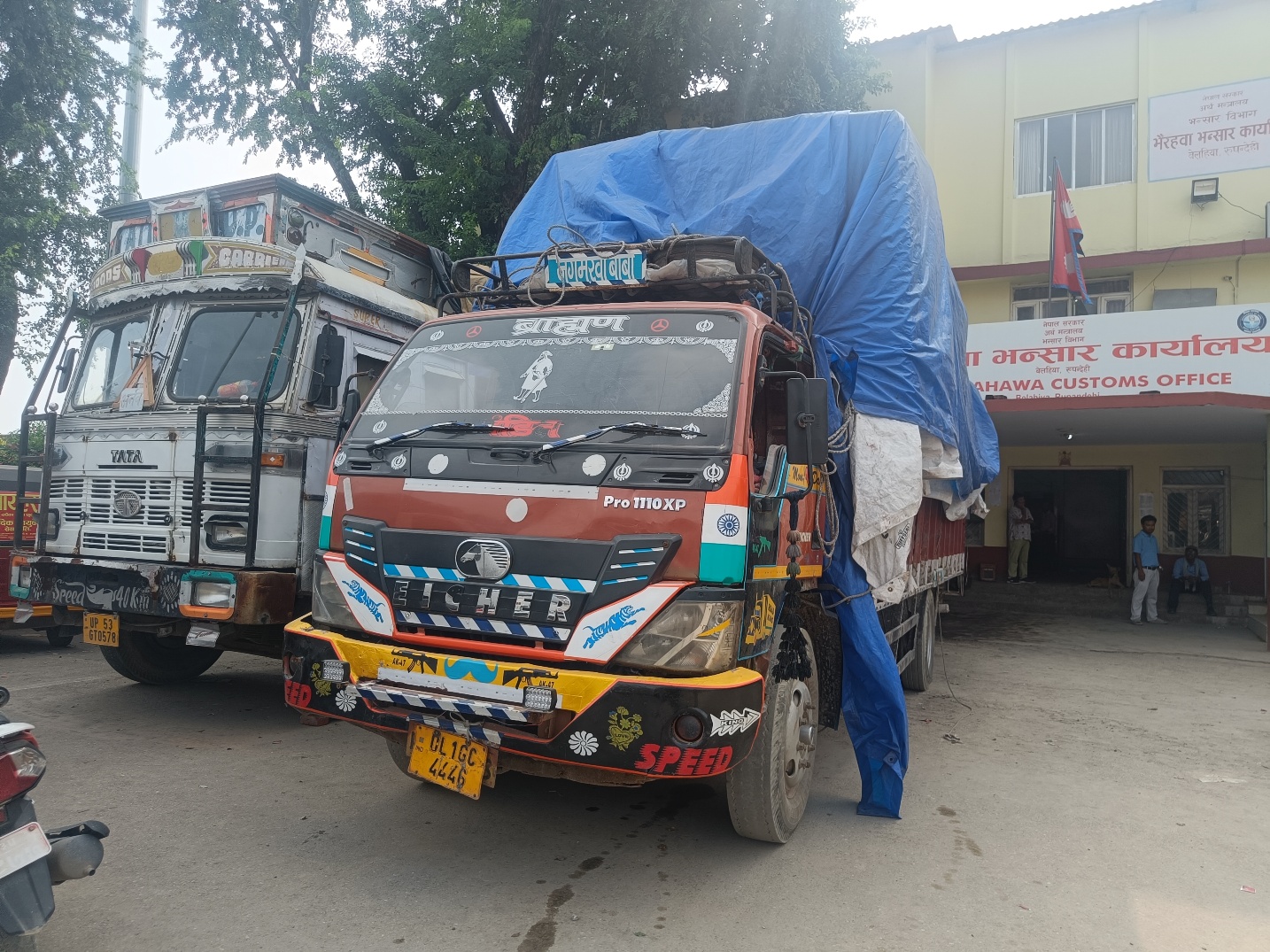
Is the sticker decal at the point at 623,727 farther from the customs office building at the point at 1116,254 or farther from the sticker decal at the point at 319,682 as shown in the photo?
the customs office building at the point at 1116,254

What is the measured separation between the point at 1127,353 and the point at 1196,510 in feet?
13.4

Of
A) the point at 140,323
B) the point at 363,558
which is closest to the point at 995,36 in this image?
the point at 140,323

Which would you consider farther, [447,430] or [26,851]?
[447,430]

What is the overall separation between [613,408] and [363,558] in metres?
1.22

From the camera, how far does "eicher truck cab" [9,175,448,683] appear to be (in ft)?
17.9

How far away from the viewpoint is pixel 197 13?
48.4 ft

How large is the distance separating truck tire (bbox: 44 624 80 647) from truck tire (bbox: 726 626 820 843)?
7132 millimetres

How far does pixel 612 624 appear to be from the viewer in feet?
10.9

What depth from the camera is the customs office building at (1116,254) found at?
1256cm

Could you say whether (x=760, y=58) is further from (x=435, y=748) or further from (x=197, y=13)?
(x=435, y=748)

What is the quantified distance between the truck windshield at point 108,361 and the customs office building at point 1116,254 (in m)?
10.1

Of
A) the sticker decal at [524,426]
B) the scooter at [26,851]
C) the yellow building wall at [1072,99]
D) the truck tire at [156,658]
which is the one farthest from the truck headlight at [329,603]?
the yellow building wall at [1072,99]

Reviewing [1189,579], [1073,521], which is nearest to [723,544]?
[1189,579]

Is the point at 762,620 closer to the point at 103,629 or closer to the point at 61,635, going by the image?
the point at 103,629
